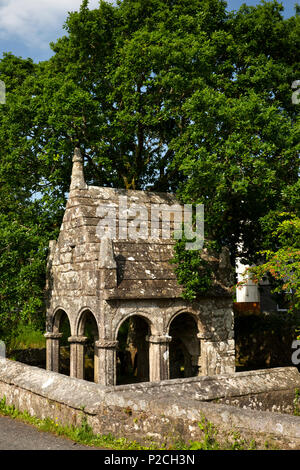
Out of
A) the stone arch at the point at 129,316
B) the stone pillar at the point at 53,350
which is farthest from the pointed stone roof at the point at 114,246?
the stone pillar at the point at 53,350

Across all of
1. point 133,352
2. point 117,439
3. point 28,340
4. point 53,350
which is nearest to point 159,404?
point 117,439

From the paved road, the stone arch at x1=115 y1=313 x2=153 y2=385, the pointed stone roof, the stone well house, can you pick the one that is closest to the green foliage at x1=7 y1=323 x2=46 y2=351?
the stone arch at x1=115 y1=313 x2=153 y2=385

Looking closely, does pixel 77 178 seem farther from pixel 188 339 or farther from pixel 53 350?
pixel 188 339

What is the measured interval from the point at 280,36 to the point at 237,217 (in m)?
6.72

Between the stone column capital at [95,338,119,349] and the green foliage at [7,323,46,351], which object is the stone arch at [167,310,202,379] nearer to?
the stone column capital at [95,338,119,349]

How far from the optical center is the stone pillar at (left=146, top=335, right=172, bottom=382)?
1230 cm

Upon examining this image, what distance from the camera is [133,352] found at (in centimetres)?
1878

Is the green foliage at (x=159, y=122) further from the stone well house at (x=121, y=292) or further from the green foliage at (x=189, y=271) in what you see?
the stone well house at (x=121, y=292)

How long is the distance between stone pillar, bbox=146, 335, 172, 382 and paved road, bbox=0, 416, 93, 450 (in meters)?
4.62

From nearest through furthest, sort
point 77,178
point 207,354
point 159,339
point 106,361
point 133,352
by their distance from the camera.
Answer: point 106,361
point 159,339
point 207,354
point 77,178
point 133,352

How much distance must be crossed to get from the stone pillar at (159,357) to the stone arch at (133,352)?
82.3 inches

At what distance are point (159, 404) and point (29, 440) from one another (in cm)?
200

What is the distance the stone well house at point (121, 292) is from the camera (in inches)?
468

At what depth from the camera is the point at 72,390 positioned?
777 cm
